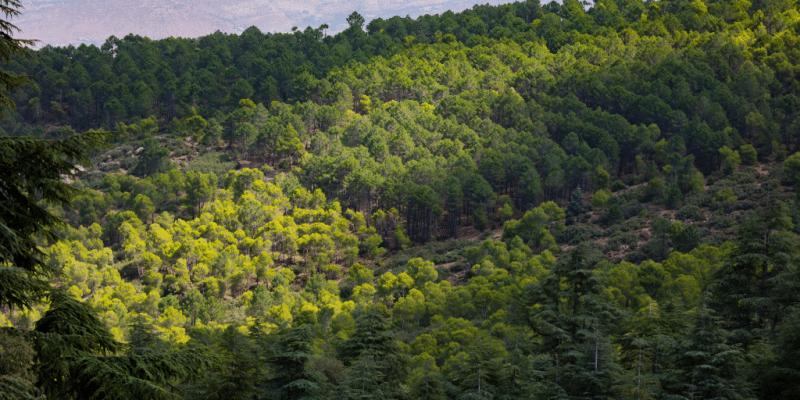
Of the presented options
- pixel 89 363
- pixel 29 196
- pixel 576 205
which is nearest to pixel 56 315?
pixel 89 363

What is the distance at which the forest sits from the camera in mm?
23156

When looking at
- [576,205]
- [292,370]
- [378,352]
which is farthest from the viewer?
[576,205]

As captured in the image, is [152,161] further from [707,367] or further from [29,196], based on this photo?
[29,196]

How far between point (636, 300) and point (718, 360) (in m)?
37.4

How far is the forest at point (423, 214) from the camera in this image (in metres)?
23.2

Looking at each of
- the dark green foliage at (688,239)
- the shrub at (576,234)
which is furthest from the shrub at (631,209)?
the dark green foliage at (688,239)

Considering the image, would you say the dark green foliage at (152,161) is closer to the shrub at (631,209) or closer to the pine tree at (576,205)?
the pine tree at (576,205)

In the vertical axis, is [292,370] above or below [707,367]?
below

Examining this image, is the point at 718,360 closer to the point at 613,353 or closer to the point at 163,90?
the point at 613,353

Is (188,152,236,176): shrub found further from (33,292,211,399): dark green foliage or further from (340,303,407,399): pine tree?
(33,292,211,399): dark green foliage

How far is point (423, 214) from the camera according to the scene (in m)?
103

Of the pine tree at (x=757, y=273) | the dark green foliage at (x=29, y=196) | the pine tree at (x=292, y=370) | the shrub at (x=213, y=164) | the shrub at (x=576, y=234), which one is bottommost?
the pine tree at (x=292, y=370)

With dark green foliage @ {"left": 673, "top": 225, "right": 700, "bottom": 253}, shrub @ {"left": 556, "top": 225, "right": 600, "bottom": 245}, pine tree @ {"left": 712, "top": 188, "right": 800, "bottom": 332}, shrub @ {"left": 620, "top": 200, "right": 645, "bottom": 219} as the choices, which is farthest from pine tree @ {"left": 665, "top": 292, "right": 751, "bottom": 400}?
shrub @ {"left": 620, "top": 200, "right": 645, "bottom": 219}

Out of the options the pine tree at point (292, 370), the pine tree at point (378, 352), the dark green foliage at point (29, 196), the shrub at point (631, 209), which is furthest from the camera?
the shrub at point (631, 209)
